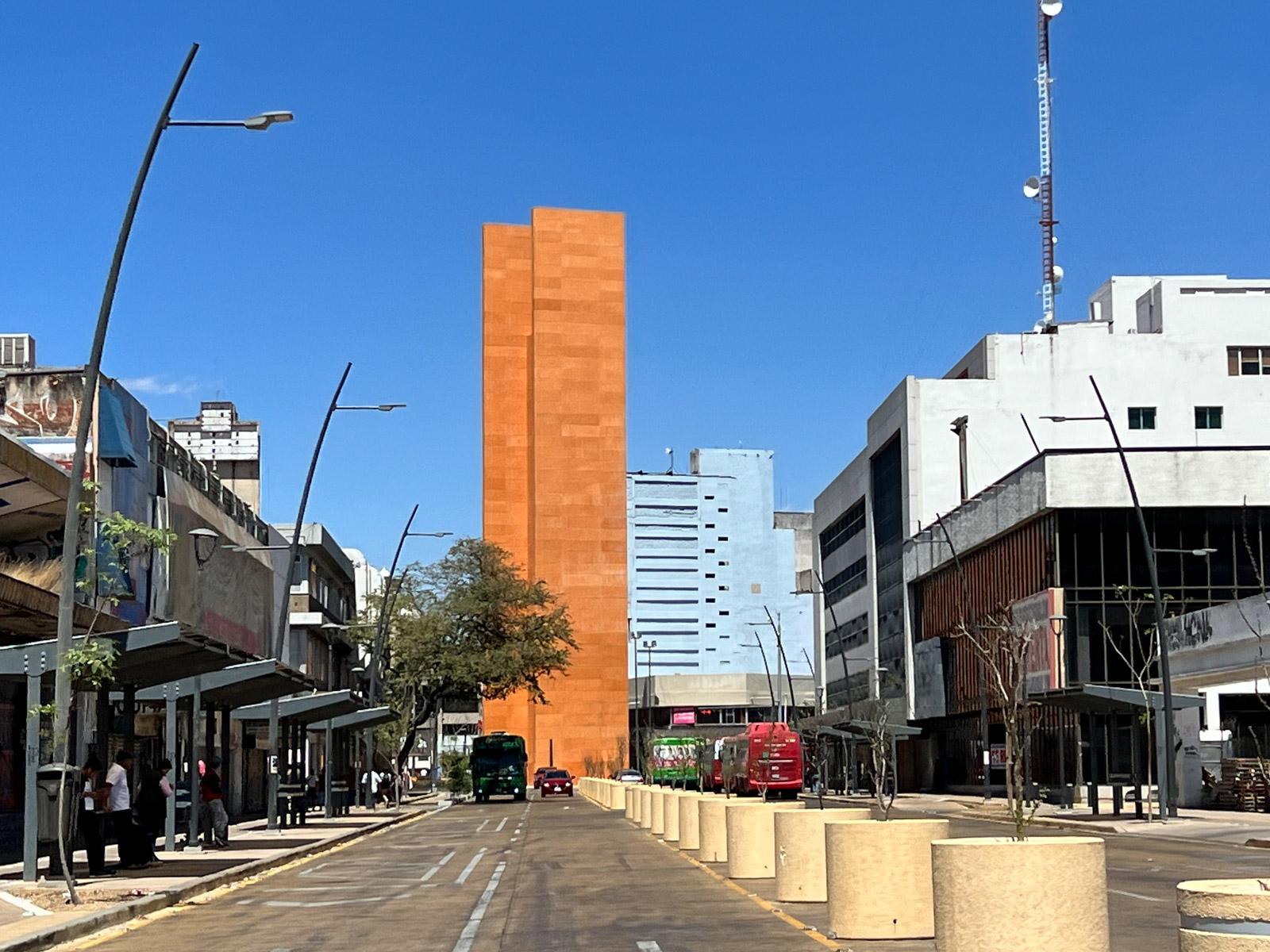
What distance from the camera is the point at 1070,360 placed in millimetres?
89625

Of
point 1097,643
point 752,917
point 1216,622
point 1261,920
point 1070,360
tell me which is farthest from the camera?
point 1070,360

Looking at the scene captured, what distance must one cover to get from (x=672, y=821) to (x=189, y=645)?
15401mm

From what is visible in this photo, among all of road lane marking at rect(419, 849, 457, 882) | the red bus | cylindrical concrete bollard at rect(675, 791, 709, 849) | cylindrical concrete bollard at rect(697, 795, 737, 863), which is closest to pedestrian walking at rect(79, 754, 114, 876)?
road lane marking at rect(419, 849, 457, 882)

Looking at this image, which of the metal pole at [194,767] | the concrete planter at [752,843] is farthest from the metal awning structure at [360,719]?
the concrete planter at [752,843]

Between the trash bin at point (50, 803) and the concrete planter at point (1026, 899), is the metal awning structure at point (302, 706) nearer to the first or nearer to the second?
the trash bin at point (50, 803)

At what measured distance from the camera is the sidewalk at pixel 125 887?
18203 millimetres

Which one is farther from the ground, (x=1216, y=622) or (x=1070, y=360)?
(x=1070, y=360)

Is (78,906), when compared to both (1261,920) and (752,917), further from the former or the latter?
(1261,920)

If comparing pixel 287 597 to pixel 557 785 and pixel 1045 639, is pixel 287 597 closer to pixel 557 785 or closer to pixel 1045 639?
pixel 1045 639

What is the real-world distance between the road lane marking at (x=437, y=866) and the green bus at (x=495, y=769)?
5389 cm

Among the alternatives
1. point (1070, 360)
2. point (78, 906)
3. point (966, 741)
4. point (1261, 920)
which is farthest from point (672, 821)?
point (1070, 360)

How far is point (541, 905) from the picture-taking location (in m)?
21.7

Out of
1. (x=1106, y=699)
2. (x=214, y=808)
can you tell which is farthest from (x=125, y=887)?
(x=1106, y=699)

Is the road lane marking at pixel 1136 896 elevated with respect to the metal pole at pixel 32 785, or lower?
lower
